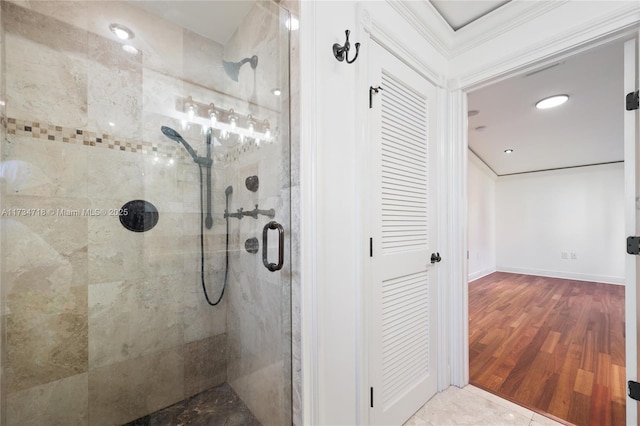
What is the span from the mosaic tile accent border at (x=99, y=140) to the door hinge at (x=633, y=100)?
186 centimetres

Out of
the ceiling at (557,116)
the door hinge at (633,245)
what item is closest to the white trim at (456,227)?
the ceiling at (557,116)

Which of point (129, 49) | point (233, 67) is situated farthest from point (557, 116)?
point (129, 49)

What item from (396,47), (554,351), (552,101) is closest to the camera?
(396,47)

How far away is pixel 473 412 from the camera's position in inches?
62.3

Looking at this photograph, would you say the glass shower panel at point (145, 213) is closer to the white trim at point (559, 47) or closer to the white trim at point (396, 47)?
the white trim at point (396, 47)

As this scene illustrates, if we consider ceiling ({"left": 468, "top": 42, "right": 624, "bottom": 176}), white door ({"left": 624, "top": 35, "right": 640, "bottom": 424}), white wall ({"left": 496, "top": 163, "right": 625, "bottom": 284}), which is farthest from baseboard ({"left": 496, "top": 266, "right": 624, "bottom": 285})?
white door ({"left": 624, "top": 35, "right": 640, "bottom": 424})

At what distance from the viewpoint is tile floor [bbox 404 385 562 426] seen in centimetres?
152

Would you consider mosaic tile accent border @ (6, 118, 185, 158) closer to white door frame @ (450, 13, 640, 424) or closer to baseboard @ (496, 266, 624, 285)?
white door frame @ (450, 13, 640, 424)

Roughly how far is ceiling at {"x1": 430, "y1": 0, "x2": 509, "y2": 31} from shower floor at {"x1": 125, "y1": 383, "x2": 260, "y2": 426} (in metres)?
2.58

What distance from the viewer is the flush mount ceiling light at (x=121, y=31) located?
133cm

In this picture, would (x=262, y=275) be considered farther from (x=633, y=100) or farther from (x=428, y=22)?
(x=633, y=100)

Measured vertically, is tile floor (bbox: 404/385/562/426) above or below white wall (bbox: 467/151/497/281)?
below

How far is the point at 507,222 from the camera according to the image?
595 cm

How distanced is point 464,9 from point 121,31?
197 centimetres
